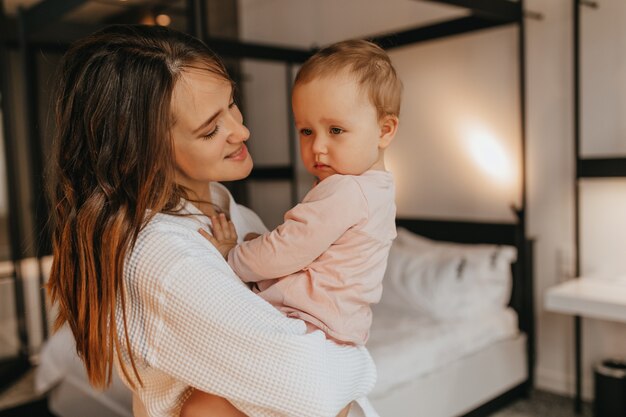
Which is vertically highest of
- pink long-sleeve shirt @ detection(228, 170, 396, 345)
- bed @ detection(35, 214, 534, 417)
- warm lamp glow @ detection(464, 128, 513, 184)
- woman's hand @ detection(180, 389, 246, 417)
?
warm lamp glow @ detection(464, 128, 513, 184)

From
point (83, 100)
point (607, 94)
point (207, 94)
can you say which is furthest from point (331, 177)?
point (607, 94)

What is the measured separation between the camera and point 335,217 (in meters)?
1.01

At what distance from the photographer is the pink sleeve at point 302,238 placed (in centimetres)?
100

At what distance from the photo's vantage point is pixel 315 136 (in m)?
1.10

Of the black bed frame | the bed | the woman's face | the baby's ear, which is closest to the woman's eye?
the woman's face

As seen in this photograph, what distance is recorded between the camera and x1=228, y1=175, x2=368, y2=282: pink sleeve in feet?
3.29

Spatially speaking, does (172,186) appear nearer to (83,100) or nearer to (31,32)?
(83,100)

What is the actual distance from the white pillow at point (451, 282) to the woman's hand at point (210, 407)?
1910mm

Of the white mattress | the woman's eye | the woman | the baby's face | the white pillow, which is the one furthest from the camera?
the white pillow

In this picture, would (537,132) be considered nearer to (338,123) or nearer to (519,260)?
(519,260)

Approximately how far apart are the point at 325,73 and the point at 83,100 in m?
0.42

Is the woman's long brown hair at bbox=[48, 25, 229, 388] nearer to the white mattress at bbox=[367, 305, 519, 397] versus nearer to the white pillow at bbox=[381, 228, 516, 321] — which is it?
the white mattress at bbox=[367, 305, 519, 397]

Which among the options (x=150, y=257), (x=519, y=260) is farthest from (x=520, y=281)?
(x=150, y=257)

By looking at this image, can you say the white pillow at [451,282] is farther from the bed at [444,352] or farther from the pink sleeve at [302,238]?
the pink sleeve at [302,238]
